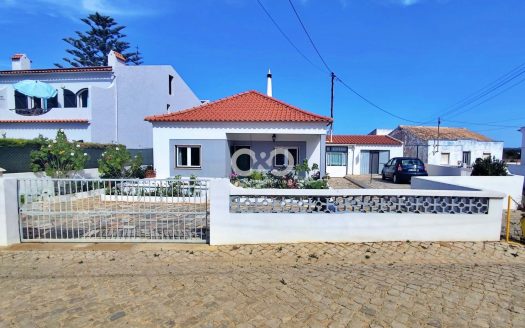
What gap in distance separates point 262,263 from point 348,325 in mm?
1933

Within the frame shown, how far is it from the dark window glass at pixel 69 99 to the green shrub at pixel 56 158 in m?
9.02

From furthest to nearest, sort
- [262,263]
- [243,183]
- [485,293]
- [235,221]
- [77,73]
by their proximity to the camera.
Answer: [77,73], [243,183], [235,221], [262,263], [485,293]

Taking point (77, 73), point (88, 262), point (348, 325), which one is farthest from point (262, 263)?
point (77, 73)

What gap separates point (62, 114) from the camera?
18656mm

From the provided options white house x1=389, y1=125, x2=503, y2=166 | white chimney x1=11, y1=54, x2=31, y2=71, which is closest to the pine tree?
white chimney x1=11, y1=54, x2=31, y2=71

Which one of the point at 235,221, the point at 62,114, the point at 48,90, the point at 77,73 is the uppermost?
the point at 77,73

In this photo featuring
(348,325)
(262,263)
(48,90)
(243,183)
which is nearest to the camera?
(348,325)

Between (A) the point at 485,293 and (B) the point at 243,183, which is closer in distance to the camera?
(A) the point at 485,293

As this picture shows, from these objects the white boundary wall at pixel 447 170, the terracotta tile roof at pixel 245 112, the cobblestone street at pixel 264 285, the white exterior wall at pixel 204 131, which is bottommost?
the cobblestone street at pixel 264 285

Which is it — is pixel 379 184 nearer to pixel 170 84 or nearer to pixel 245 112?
pixel 245 112

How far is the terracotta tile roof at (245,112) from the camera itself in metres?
13.4

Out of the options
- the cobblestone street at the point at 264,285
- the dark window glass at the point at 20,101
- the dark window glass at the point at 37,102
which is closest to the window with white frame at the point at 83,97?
the dark window glass at the point at 37,102

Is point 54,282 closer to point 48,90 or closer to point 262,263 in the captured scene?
point 262,263

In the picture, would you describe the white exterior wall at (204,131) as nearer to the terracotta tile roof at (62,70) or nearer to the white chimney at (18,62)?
the terracotta tile roof at (62,70)
